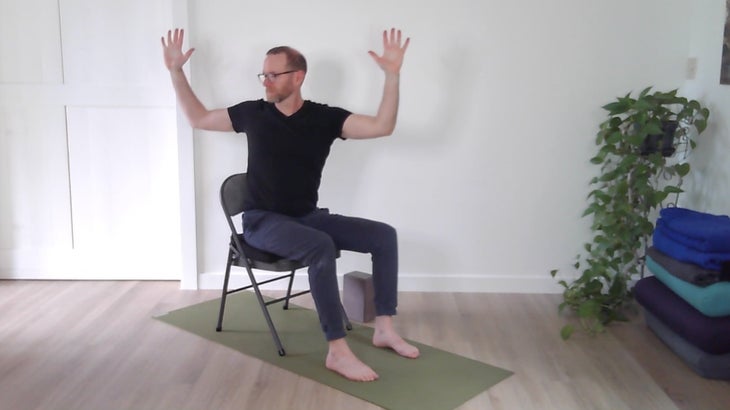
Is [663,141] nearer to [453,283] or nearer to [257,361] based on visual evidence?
[453,283]

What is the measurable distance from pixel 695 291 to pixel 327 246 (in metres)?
1.41

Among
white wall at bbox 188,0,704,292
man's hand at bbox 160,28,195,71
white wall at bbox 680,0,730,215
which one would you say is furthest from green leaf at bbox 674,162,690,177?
man's hand at bbox 160,28,195,71

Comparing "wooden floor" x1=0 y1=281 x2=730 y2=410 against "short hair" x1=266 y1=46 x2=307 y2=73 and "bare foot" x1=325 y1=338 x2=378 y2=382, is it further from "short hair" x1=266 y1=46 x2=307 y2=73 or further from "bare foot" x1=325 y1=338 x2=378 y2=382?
"short hair" x1=266 y1=46 x2=307 y2=73

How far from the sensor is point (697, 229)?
2.41 metres

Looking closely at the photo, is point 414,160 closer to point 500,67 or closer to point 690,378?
point 500,67

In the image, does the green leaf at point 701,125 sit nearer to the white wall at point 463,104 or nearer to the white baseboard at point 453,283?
the white wall at point 463,104

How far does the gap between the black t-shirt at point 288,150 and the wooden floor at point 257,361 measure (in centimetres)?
69

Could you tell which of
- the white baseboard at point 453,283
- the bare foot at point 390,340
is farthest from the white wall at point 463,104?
the bare foot at point 390,340

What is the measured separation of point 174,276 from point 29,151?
1.06 meters

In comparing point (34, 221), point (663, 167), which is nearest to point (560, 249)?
point (663, 167)

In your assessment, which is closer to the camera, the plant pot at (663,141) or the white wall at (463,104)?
the plant pot at (663,141)

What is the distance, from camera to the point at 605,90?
10.5ft

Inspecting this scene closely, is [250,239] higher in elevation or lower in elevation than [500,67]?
lower

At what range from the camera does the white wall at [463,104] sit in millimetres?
3154
